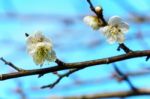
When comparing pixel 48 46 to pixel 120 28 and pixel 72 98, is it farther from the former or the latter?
pixel 72 98

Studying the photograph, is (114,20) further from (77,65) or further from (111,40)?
(77,65)

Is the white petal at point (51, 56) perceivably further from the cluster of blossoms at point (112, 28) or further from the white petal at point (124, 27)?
the white petal at point (124, 27)

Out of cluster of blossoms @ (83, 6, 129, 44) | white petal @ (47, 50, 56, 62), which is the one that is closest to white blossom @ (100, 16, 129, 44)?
cluster of blossoms @ (83, 6, 129, 44)

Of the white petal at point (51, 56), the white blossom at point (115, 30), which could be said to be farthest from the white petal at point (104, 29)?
the white petal at point (51, 56)

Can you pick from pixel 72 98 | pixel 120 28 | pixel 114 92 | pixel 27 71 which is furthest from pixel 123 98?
pixel 27 71

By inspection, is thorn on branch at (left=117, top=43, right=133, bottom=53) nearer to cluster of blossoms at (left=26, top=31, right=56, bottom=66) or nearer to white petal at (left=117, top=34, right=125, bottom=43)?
white petal at (left=117, top=34, right=125, bottom=43)
